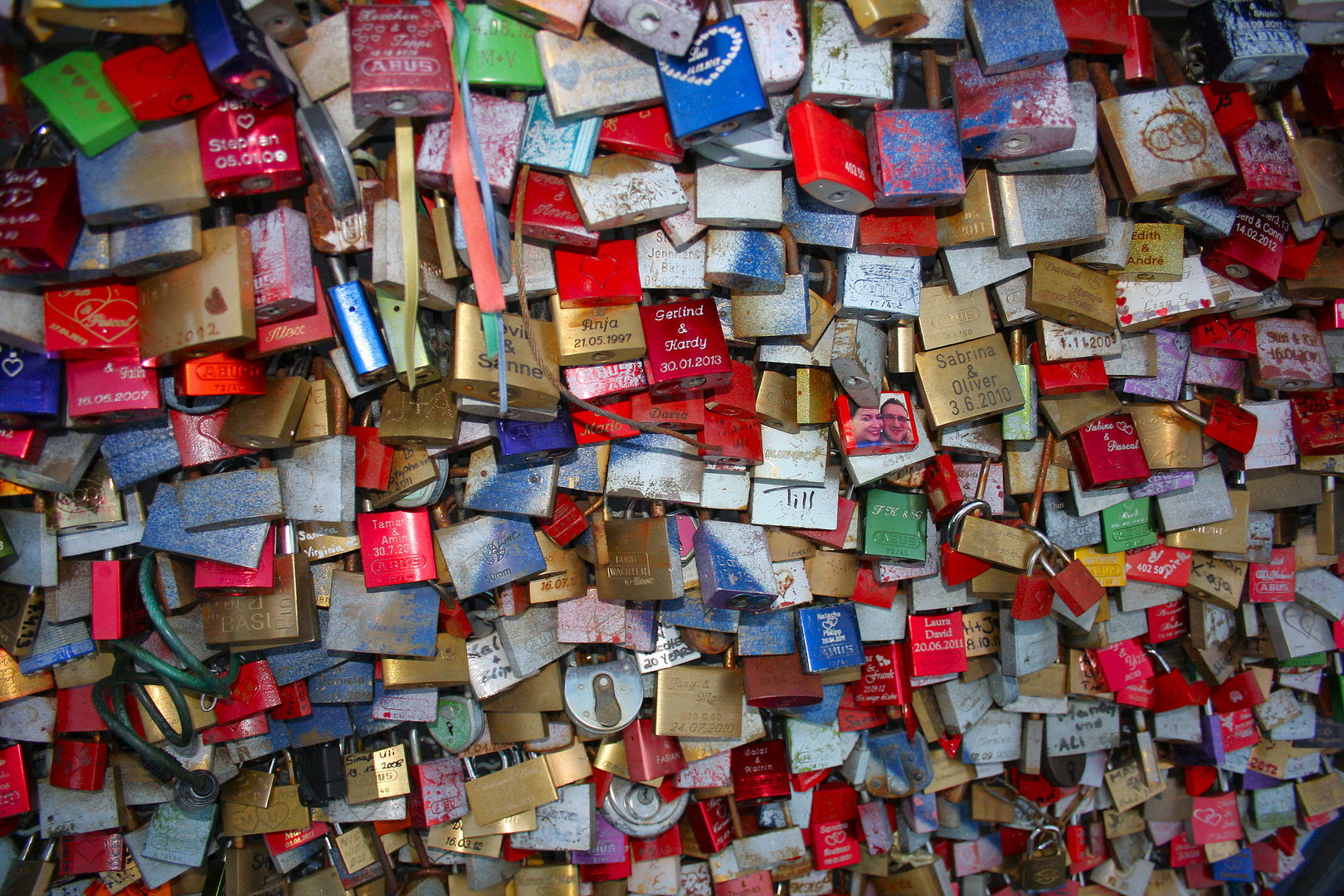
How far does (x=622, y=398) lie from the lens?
64.6 inches

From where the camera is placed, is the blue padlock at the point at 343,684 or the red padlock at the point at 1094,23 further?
the blue padlock at the point at 343,684

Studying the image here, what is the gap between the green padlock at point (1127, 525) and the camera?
6.21 feet

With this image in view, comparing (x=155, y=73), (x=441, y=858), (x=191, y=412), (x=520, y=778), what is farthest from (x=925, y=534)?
(x=155, y=73)

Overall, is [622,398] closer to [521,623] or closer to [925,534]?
[521,623]

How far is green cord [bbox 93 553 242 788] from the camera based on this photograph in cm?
152

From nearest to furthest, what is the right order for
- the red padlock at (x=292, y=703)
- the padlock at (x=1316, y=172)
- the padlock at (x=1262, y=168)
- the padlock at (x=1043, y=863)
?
the padlock at (x=1262, y=168), the padlock at (x=1316, y=172), the red padlock at (x=292, y=703), the padlock at (x=1043, y=863)

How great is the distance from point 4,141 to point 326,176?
0.56 meters

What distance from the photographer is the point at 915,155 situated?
1.38 metres

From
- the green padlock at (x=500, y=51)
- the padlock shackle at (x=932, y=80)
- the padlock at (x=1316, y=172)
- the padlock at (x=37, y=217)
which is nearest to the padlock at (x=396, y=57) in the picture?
the green padlock at (x=500, y=51)

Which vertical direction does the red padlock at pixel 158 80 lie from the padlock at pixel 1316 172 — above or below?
below

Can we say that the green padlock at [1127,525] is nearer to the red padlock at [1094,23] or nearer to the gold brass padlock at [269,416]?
the red padlock at [1094,23]

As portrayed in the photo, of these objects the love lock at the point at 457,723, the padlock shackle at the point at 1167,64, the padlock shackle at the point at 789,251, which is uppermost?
the padlock shackle at the point at 1167,64

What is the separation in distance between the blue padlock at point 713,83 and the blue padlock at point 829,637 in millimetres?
1168

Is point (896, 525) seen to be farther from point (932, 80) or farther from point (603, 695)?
point (932, 80)
